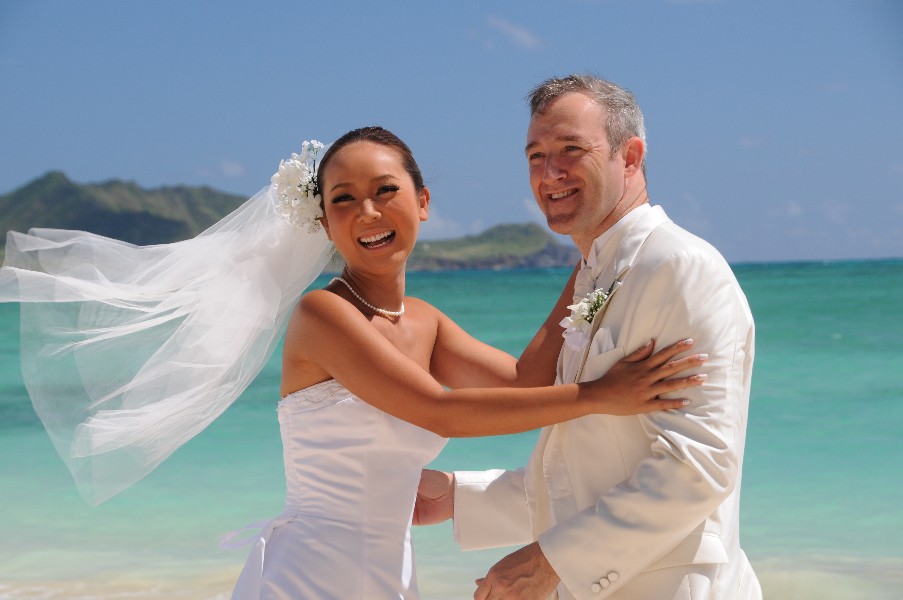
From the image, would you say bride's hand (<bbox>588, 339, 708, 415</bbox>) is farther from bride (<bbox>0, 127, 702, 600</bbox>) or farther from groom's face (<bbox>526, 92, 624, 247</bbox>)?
groom's face (<bbox>526, 92, 624, 247</bbox>)

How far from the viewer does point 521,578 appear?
3.28 meters

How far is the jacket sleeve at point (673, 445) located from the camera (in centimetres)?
310

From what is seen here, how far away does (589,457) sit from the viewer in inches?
134

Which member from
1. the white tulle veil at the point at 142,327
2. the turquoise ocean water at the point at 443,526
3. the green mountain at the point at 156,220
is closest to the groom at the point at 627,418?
the white tulle veil at the point at 142,327

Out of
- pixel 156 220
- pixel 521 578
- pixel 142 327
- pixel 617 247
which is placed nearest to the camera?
pixel 521 578

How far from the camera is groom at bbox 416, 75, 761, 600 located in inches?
123

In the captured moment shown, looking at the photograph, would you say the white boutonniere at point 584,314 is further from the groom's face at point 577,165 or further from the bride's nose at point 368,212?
the bride's nose at point 368,212

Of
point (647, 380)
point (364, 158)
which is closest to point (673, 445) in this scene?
point (647, 380)

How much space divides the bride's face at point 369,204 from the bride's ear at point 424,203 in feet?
0.66

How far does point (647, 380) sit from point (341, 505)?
4.28ft

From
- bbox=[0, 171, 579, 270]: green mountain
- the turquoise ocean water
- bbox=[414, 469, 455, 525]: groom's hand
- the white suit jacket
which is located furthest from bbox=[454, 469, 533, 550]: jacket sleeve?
bbox=[0, 171, 579, 270]: green mountain

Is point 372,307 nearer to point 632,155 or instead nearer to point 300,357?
point 300,357

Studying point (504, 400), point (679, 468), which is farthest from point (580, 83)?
point (679, 468)

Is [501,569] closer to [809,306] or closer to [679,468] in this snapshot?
[679,468]
